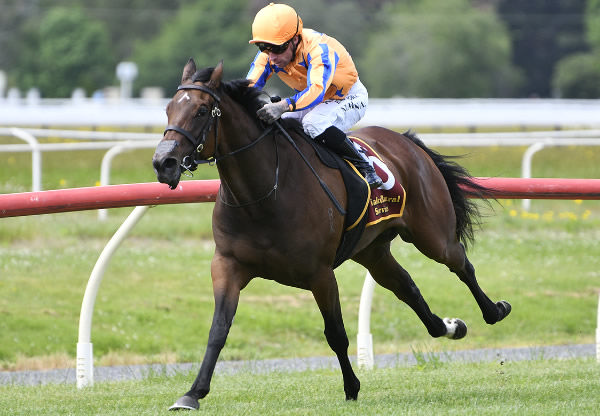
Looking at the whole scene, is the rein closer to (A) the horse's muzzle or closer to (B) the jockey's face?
(A) the horse's muzzle

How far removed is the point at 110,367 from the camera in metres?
7.29

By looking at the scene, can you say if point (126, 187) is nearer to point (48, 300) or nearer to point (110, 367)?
point (110, 367)

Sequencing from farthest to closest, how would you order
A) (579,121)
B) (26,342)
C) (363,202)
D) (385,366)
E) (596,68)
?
(596,68), (579,121), (26,342), (385,366), (363,202)

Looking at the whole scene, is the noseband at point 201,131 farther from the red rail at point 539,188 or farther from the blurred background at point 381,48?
the blurred background at point 381,48

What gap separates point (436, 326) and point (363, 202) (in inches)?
43.3

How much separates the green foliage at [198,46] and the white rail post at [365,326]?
186ft

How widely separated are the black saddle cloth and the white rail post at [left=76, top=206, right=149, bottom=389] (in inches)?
43.9

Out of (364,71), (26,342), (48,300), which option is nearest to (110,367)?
(26,342)

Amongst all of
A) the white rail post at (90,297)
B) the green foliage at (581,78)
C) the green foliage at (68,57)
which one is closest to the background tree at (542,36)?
the green foliage at (581,78)

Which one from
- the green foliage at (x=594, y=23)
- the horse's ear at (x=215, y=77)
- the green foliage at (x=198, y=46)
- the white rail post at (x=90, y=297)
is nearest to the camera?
the horse's ear at (x=215, y=77)

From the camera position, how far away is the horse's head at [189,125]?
451 cm

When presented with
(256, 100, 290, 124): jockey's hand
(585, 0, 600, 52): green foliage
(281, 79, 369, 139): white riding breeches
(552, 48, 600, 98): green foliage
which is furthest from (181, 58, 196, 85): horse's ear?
(585, 0, 600, 52): green foliage

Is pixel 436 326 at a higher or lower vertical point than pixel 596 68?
lower

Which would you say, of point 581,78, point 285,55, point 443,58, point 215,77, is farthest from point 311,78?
point 443,58
